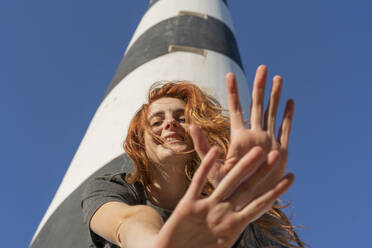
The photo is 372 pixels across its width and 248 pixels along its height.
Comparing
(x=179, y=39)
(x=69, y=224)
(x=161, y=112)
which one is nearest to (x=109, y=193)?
(x=161, y=112)

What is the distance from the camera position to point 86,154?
2.61 m

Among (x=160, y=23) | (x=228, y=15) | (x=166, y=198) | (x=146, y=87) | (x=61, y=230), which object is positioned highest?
(x=228, y=15)

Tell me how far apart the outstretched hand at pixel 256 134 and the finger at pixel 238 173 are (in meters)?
0.06

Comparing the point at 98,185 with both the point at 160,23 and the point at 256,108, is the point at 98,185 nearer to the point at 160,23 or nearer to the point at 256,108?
the point at 256,108

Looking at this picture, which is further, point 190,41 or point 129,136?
point 190,41

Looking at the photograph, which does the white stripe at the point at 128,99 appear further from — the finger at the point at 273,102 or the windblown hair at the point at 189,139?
the finger at the point at 273,102

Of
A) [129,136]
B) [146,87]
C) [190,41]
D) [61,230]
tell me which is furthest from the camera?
[190,41]

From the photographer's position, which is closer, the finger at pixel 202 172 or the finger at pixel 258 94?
the finger at pixel 202 172

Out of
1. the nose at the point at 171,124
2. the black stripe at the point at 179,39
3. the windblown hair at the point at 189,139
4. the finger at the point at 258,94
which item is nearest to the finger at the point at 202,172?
the finger at the point at 258,94

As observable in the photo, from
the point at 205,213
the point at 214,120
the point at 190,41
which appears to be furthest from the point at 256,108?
the point at 190,41

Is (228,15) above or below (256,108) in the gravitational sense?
above

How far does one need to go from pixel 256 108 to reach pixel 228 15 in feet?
13.1

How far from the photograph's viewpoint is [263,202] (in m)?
0.73

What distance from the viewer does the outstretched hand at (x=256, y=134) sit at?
2.60 feet
